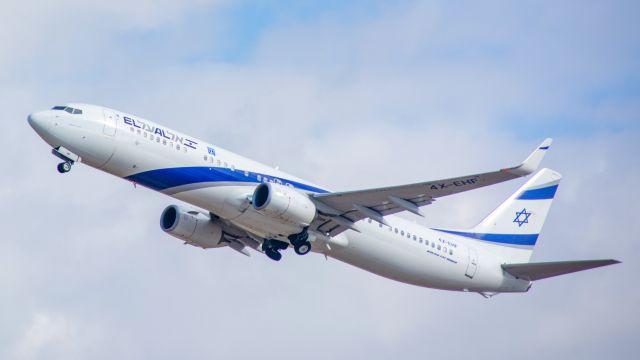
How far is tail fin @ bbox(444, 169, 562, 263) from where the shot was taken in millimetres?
61344

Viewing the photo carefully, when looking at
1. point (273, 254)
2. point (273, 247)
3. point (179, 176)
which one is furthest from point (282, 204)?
point (273, 254)

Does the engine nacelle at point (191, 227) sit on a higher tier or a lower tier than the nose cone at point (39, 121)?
lower

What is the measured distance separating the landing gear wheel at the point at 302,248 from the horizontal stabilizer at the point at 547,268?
11142 mm

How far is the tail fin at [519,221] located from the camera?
201 feet

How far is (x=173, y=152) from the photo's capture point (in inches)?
1991

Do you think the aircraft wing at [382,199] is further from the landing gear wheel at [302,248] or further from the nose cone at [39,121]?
the nose cone at [39,121]

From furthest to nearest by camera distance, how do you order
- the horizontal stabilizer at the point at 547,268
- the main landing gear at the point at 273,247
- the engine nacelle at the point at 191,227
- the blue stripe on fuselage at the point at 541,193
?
1. the blue stripe on fuselage at the point at 541,193
2. the engine nacelle at the point at 191,227
3. the main landing gear at the point at 273,247
4. the horizontal stabilizer at the point at 547,268

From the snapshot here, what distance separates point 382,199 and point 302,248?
4292mm

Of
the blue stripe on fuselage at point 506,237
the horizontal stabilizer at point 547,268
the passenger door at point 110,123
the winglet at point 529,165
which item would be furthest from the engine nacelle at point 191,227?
the winglet at point 529,165

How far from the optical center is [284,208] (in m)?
50.8

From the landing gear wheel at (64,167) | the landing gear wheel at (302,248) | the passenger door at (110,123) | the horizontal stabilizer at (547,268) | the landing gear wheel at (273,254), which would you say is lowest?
the horizontal stabilizer at (547,268)

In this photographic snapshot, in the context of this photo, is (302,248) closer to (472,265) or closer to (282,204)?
(282,204)

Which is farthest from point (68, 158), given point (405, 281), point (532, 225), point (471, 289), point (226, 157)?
point (532, 225)

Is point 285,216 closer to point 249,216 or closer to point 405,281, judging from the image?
point 249,216
